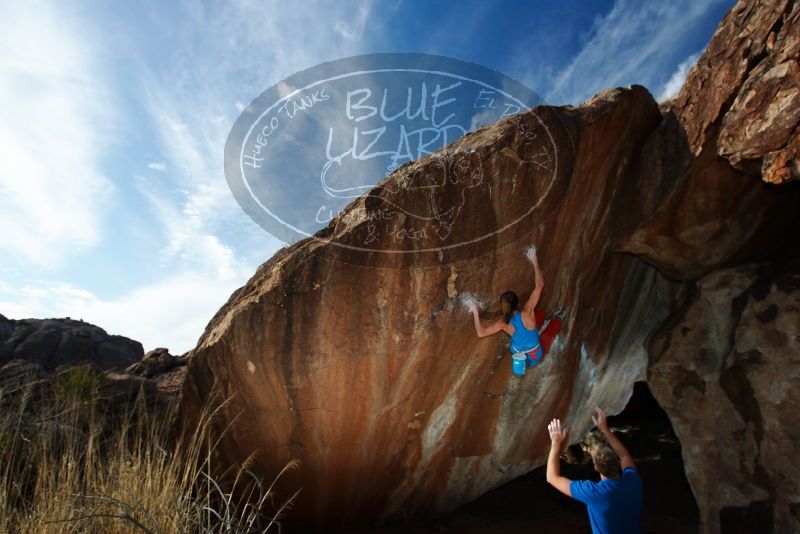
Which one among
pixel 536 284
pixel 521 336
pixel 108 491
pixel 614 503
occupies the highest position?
pixel 536 284

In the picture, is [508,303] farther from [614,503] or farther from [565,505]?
[565,505]

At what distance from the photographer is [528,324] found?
4195mm

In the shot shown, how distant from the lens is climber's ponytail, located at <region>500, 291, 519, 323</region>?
4.04 metres

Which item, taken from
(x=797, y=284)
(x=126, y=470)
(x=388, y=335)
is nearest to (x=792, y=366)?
(x=797, y=284)

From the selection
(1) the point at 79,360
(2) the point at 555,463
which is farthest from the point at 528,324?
(1) the point at 79,360

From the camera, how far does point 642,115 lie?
4629 millimetres

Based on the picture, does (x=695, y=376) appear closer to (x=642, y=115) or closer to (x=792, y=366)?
(x=792, y=366)

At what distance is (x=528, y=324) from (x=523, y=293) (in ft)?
0.96

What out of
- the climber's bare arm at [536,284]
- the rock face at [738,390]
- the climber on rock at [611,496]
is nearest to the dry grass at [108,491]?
the climber on rock at [611,496]

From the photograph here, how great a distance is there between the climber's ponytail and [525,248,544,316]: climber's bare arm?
0.13 m

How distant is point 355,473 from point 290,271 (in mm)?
2120

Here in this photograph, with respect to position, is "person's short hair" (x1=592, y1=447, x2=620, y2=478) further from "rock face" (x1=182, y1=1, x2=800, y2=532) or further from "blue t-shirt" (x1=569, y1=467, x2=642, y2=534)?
"rock face" (x1=182, y1=1, x2=800, y2=532)

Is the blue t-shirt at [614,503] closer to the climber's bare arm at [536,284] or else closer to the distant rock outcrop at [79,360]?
the climber's bare arm at [536,284]

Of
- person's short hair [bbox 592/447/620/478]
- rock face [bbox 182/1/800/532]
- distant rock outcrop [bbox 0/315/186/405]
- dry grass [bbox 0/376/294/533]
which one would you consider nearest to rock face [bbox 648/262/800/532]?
rock face [bbox 182/1/800/532]
